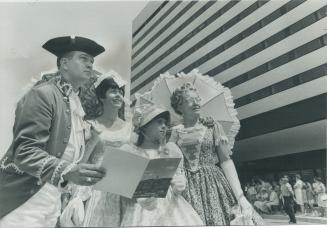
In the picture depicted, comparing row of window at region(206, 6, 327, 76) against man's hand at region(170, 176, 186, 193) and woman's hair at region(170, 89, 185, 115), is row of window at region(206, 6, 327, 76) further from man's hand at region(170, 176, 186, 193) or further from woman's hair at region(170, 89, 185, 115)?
man's hand at region(170, 176, 186, 193)

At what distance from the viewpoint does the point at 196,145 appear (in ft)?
10.1

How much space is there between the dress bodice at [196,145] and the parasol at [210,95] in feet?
0.43

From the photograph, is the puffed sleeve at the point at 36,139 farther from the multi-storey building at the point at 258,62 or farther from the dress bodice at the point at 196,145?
the dress bodice at the point at 196,145

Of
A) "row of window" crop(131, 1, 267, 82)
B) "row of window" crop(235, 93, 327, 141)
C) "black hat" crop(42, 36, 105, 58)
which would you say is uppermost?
"row of window" crop(131, 1, 267, 82)

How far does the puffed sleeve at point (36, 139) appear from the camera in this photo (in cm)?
183

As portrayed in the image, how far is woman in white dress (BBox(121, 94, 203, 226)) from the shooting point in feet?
8.50

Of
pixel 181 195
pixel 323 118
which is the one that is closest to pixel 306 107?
pixel 323 118

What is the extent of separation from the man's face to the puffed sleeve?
0.36 meters

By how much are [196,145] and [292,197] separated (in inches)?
35.7

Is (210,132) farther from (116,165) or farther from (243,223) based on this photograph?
(116,165)

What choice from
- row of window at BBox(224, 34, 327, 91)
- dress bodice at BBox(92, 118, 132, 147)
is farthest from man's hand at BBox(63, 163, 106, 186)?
row of window at BBox(224, 34, 327, 91)

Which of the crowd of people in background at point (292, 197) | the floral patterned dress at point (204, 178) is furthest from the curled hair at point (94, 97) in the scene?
the crowd of people in background at point (292, 197)

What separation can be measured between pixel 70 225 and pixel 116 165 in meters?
0.78

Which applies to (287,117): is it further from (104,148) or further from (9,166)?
(9,166)
